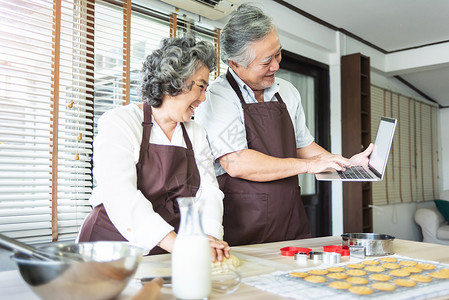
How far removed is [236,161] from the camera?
1.74m

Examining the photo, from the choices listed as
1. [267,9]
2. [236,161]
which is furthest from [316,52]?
[236,161]

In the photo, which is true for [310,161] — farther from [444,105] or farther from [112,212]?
[444,105]

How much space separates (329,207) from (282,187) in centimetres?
294

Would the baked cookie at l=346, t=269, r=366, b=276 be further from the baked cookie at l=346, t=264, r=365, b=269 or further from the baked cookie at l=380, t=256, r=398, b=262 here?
the baked cookie at l=380, t=256, r=398, b=262

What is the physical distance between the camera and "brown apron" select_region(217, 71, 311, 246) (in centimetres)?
178

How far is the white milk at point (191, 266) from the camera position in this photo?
0.79m

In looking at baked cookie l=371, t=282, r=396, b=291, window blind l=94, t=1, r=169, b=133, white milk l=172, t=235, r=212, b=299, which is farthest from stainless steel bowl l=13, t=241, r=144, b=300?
window blind l=94, t=1, r=169, b=133

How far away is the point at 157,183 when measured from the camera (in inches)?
56.6

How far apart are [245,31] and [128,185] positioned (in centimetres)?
91

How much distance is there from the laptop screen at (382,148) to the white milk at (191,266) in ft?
2.95

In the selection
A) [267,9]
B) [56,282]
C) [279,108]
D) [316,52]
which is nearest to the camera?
[56,282]

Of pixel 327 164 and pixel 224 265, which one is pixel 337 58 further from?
pixel 224 265

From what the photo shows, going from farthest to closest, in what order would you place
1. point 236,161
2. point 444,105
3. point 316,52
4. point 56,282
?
point 444,105 < point 316,52 < point 236,161 < point 56,282

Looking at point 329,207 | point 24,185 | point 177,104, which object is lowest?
point 329,207
